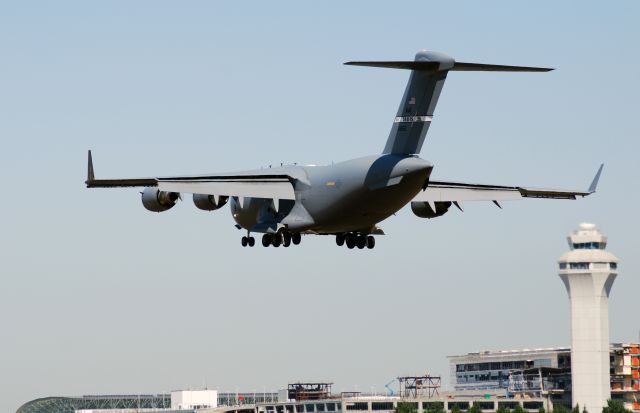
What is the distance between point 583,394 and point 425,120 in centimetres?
13604

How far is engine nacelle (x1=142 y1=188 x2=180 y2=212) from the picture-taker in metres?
64.7

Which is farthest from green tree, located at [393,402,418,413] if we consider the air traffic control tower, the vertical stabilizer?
the vertical stabilizer

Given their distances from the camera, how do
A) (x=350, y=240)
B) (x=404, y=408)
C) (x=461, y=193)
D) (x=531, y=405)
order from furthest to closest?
(x=531, y=405), (x=404, y=408), (x=350, y=240), (x=461, y=193)

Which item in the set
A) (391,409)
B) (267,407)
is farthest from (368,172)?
(267,407)

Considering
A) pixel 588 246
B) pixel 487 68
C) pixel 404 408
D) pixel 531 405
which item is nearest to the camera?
pixel 487 68

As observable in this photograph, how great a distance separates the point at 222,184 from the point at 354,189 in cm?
682

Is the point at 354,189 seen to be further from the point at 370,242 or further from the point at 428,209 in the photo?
the point at 428,209

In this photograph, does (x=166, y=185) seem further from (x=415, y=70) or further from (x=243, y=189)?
(x=415, y=70)

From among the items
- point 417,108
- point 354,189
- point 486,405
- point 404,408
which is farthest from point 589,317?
point 417,108

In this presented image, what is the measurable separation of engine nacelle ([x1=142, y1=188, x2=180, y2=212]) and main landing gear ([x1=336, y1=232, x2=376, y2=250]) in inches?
327

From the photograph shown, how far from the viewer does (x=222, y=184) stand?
61.0 meters

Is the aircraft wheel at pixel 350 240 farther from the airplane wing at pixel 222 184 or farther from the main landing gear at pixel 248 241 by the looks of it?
the main landing gear at pixel 248 241

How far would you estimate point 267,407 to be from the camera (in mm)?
195500

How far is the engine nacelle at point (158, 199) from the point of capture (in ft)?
212
